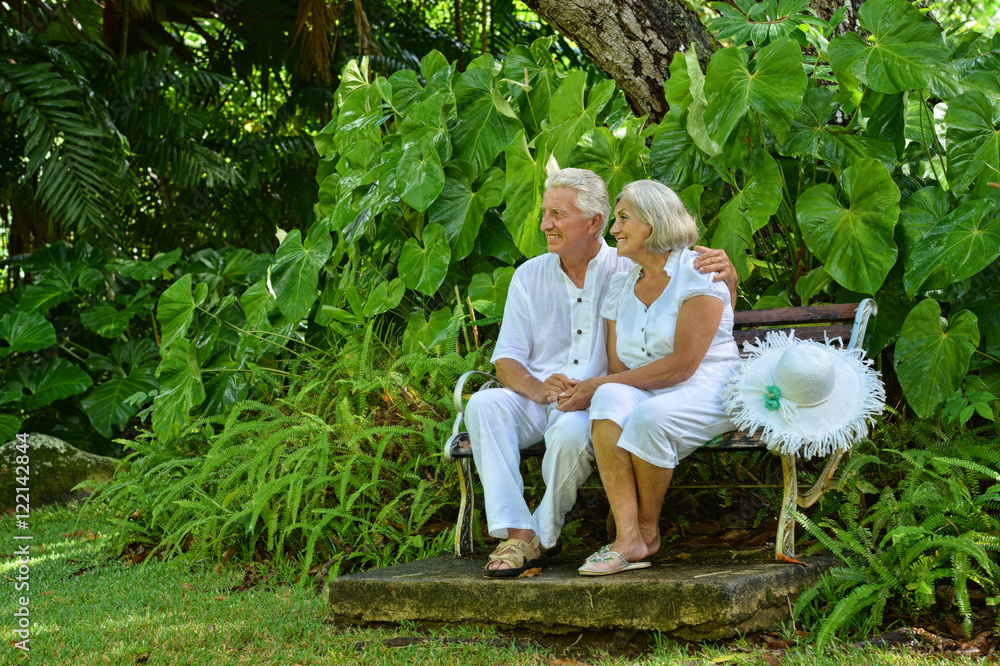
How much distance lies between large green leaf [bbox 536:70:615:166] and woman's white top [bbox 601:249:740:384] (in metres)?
0.92

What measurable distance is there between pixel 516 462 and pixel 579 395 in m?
0.28

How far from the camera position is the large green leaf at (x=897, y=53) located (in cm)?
283

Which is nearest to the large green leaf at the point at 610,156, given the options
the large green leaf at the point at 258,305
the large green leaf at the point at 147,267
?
the large green leaf at the point at 258,305

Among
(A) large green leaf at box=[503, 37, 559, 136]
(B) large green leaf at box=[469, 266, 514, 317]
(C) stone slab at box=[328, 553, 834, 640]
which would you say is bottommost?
(C) stone slab at box=[328, 553, 834, 640]

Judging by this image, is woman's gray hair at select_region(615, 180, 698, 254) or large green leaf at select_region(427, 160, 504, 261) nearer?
woman's gray hair at select_region(615, 180, 698, 254)

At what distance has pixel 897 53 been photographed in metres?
2.87

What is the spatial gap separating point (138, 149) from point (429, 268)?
4.45m

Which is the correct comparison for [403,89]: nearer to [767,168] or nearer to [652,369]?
[767,168]

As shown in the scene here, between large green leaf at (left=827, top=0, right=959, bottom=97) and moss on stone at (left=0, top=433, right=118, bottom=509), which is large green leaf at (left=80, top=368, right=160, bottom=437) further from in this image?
large green leaf at (left=827, top=0, right=959, bottom=97)

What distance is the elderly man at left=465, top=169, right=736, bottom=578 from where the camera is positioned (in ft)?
8.54

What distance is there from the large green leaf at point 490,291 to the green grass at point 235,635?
1318 millimetres

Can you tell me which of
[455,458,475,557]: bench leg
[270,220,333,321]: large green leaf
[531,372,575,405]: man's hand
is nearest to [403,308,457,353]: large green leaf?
[270,220,333,321]: large green leaf

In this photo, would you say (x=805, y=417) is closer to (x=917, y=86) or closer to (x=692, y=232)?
(x=692, y=232)

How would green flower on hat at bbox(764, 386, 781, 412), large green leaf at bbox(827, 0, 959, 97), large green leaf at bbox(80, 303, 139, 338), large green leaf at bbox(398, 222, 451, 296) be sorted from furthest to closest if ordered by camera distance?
large green leaf at bbox(80, 303, 139, 338), large green leaf at bbox(398, 222, 451, 296), large green leaf at bbox(827, 0, 959, 97), green flower on hat at bbox(764, 386, 781, 412)
